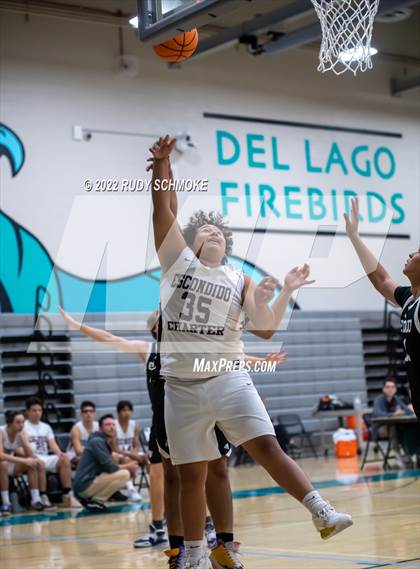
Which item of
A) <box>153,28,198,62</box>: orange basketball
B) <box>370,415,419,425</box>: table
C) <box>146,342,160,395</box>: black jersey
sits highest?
<box>153,28,198,62</box>: orange basketball

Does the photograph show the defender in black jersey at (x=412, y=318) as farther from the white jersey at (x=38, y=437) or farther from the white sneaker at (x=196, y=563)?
the white jersey at (x=38, y=437)

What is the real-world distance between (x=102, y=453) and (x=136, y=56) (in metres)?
9.73

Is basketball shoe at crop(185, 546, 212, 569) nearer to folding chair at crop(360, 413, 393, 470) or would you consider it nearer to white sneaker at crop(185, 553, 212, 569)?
white sneaker at crop(185, 553, 212, 569)

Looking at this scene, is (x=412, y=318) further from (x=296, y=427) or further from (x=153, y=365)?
(x=296, y=427)

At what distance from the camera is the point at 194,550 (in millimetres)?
5059

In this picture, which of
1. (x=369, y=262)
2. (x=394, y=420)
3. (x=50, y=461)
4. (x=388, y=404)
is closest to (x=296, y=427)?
(x=388, y=404)

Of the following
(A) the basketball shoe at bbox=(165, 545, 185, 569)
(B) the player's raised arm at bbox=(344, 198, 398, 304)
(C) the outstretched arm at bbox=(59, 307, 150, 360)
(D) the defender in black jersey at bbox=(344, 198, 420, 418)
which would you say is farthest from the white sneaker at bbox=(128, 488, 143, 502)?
(D) the defender in black jersey at bbox=(344, 198, 420, 418)

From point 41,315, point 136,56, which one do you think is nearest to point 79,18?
point 136,56

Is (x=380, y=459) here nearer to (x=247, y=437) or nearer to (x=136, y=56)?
(x=136, y=56)

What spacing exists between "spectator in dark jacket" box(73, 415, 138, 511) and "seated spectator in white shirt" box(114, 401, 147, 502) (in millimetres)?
774

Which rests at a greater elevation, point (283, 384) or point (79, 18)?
point (79, 18)

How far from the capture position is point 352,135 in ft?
71.3

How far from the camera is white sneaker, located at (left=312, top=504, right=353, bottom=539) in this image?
4684mm

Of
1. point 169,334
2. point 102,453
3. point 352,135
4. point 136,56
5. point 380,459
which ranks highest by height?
point 136,56
